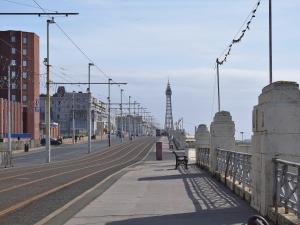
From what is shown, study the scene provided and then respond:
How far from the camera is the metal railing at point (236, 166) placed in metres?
17.3

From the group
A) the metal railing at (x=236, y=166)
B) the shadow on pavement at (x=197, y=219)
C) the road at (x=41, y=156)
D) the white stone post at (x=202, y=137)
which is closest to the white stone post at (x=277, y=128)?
the shadow on pavement at (x=197, y=219)

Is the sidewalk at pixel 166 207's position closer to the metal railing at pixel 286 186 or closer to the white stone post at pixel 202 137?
the metal railing at pixel 286 186

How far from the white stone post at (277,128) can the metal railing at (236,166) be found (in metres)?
4.08

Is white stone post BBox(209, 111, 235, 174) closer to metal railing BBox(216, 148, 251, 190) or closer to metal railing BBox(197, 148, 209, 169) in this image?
metal railing BBox(216, 148, 251, 190)

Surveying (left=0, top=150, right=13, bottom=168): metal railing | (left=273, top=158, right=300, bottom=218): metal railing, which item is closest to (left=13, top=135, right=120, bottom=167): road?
(left=0, top=150, right=13, bottom=168): metal railing

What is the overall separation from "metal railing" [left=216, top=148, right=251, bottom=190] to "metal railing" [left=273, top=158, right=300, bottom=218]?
14.4ft

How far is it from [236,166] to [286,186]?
7945 millimetres

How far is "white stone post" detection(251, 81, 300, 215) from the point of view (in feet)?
39.9

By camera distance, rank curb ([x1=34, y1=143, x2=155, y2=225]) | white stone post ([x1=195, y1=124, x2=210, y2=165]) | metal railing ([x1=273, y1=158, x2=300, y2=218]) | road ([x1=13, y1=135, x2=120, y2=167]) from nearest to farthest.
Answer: metal railing ([x1=273, y1=158, x2=300, y2=218]) < curb ([x1=34, y1=143, x2=155, y2=225]) < white stone post ([x1=195, y1=124, x2=210, y2=165]) < road ([x1=13, y1=135, x2=120, y2=167])

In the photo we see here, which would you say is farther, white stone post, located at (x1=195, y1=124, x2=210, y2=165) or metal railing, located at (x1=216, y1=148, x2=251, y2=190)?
white stone post, located at (x1=195, y1=124, x2=210, y2=165)

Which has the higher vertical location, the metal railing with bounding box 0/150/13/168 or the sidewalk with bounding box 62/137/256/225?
the sidewalk with bounding box 62/137/256/225

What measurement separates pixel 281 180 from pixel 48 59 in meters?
50.0

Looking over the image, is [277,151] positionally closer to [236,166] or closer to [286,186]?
[286,186]

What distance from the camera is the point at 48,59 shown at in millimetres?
60062
